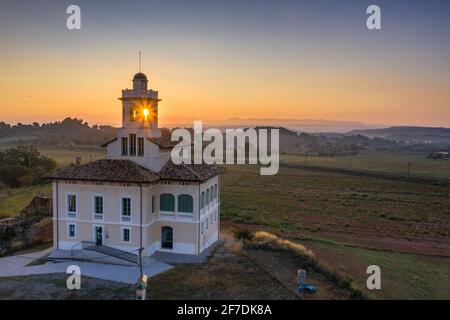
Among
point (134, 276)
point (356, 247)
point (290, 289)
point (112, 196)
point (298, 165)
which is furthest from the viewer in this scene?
point (298, 165)

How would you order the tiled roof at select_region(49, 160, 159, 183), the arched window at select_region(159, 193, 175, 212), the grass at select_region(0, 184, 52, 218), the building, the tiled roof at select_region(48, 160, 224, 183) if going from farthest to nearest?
the grass at select_region(0, 184, 52, 218), the arched window at select_region(159, 193, 175, 212), the building, the tiled roof at select_region(48, 160, 224, 183), the tiled roof at select_region(49, 160, 159, 183)

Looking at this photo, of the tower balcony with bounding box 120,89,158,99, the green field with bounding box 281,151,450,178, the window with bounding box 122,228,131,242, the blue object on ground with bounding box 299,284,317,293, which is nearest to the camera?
the blue object on ground with bounding box 299,284,317,293

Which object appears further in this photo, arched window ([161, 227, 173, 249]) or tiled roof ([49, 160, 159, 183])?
arched window ([161, 227, 173, 249])

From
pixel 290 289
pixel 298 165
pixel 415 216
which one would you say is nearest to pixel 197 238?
pixel 290 289

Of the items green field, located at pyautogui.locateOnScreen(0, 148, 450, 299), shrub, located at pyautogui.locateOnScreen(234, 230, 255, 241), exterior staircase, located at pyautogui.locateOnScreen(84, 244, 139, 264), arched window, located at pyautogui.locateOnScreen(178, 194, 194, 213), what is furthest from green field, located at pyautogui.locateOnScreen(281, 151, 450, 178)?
exterior staircase, located at pyautogui.locateOnScreen(84, 244, 139, 264)

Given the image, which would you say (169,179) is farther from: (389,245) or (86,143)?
(86,143)

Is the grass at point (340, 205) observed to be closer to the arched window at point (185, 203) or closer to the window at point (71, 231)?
the arched window at point (185, 203)

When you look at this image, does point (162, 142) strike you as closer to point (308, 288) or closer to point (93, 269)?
point (93, 269)

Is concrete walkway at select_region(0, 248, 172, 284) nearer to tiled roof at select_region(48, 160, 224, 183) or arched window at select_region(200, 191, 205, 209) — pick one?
arched window at select_region(200, 191, 205, 209)
